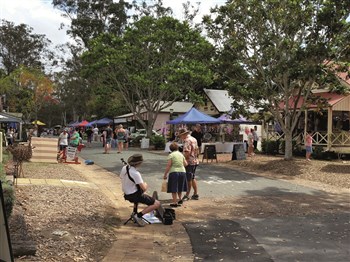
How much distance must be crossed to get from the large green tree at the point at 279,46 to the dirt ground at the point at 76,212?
481 cm

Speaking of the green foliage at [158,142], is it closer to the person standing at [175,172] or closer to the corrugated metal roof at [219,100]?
the corrugated metal roof at [219,100]

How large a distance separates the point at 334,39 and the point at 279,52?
214 cm

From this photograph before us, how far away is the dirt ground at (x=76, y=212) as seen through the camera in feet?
18.1

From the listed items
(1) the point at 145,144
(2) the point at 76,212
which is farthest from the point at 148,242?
(1) the point at 145,144

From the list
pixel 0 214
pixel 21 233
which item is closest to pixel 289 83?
pixel 21 233

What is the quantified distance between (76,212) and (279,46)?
12.3 m

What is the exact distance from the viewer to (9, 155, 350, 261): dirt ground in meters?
5.52

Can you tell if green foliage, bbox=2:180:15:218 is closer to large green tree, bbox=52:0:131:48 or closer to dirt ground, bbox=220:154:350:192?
dirt ground, bbox=220:154:350:192

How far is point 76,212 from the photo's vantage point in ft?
24.8

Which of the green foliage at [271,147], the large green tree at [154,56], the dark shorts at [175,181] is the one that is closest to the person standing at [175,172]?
A: the dark shorts at [175,181]

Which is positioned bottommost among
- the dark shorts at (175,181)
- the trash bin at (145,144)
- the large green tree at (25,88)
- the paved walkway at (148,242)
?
the paved walkway at (148,242)

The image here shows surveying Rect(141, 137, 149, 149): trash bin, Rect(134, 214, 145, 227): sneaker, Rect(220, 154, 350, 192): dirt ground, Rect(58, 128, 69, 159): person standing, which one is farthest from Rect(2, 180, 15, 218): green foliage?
Rect(141, 137, 149, 149): trash bin

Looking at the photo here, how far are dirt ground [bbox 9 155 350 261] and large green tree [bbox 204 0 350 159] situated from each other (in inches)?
189

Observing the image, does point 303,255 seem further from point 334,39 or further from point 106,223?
point 334,39
